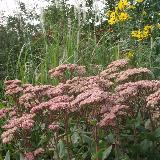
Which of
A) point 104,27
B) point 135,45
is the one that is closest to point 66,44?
point 135,45

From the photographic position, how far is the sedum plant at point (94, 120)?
312 centimetres

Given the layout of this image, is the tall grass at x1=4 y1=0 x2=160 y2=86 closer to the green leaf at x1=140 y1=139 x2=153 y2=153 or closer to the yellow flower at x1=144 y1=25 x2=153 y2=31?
the yellow flower at x1=144 y1=25 x2=153 y2=31

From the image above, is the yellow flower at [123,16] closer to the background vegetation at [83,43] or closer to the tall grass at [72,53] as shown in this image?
the background vegetation at [83,43]

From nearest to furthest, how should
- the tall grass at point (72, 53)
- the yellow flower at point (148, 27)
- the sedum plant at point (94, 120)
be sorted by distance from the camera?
the sedum plant at point (94, 120), the tall grass at point (72, 53), the yellow flower at point (148, 27)

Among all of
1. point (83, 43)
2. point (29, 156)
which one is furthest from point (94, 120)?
point (83, 43)

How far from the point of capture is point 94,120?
3047mm

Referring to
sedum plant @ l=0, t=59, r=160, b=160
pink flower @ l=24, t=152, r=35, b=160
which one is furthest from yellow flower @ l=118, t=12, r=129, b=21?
pink flower @ l=24, t=152, r=35, b=160

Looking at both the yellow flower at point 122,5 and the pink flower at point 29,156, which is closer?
the pink flower at point 29,156

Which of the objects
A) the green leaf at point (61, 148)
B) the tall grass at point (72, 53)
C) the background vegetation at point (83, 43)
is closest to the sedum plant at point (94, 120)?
the green leaf at point (61, 148)

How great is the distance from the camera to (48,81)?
5371 millimetres

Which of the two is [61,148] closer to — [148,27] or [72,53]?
[72,53]

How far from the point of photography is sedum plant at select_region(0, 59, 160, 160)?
3.12 meters

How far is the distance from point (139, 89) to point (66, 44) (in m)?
2.76

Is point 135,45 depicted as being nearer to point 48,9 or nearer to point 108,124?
point 48,9
